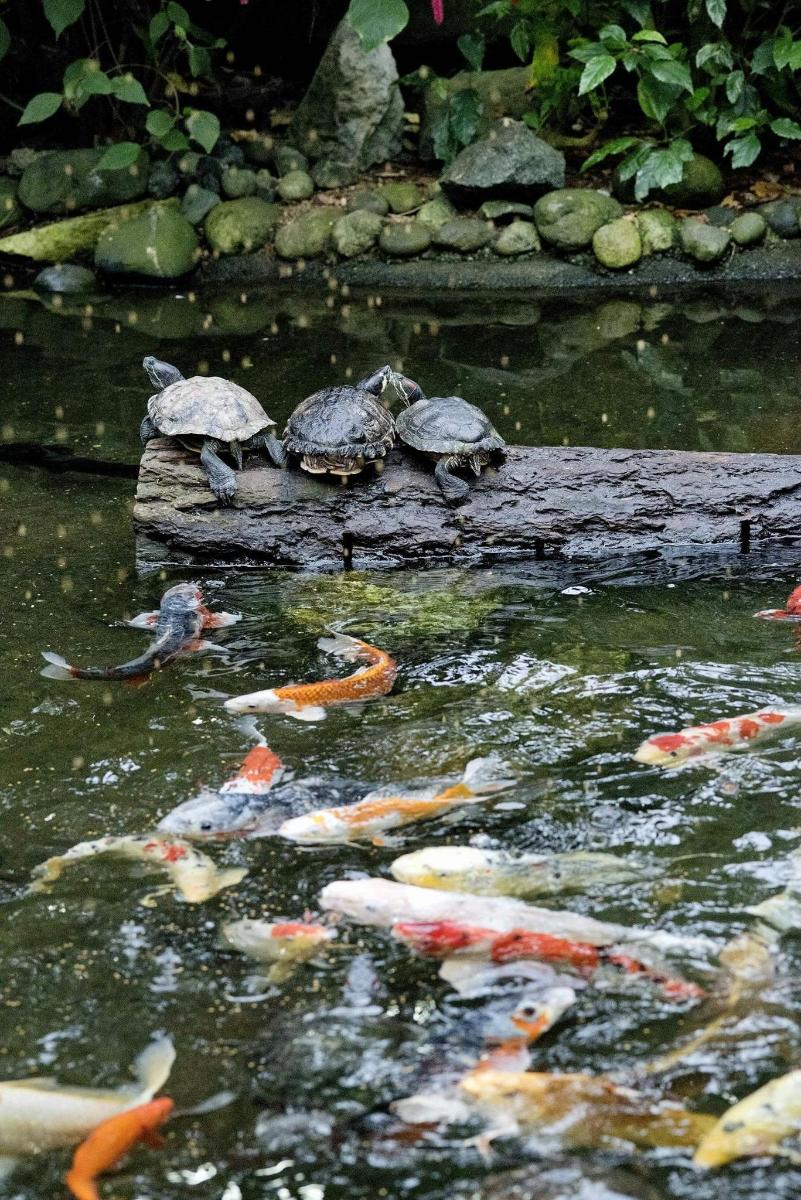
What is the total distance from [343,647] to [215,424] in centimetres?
139

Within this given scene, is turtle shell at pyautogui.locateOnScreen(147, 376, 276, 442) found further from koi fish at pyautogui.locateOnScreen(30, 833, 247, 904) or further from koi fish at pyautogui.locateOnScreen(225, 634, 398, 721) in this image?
koi fish at pyautogui.locateOnScreen(30, 833, 247, 904)

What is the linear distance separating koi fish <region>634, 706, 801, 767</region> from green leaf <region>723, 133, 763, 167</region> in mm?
9157

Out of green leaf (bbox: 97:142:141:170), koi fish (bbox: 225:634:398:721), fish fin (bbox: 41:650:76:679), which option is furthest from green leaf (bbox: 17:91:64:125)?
koi fish (bbox: 225:634:398:721)

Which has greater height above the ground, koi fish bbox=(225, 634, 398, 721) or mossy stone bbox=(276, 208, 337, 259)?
mossy stone bbox=(276, 208, 337, 259)

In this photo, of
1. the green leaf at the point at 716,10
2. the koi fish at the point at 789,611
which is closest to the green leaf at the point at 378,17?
the koi fish at the point at 789,611

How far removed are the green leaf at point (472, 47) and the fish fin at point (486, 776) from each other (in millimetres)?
10590

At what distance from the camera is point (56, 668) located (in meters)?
5.16

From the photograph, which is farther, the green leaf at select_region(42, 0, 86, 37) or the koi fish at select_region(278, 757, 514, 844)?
the green leaf at select_region(42, 0, 86, 37)

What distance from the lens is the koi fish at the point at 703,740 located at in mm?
4301

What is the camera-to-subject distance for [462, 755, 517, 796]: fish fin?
4.17m

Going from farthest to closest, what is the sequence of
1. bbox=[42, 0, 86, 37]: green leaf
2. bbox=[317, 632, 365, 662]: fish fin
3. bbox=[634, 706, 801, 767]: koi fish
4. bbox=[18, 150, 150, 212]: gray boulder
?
bbox=[18, 150, 150, 212]: gray boulder < bbox=[42, 0, 86, 37]: green leaf < bbox=[317, 632, 365, 662]: fish fin < bbox=[634, 706, 801, 767]: koi fish

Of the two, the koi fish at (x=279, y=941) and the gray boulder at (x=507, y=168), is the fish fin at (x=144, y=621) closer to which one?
the koi fish at (x=279, y=941)

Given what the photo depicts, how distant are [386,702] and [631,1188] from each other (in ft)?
7.89

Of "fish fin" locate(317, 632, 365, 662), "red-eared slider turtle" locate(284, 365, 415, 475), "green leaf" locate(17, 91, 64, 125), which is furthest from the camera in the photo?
"green leaf" locate(17, 91, 64, 125)
